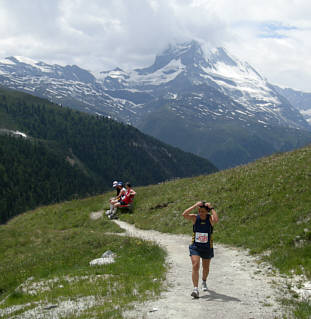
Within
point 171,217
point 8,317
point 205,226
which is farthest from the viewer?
point 171,217

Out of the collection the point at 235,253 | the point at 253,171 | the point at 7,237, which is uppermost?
the point at 253,171


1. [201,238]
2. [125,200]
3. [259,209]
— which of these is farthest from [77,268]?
[125,200]

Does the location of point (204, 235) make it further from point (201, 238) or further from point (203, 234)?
point (201, 238)

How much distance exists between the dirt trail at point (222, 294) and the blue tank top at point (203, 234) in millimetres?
1771

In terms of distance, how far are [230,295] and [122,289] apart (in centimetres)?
415

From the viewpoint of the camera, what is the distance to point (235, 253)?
18984 mm

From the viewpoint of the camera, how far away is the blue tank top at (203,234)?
1298 centimetres

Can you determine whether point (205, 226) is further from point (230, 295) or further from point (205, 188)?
point (205, 188)

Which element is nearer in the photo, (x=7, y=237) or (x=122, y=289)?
(x=122, y=289)

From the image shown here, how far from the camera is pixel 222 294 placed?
12.5m

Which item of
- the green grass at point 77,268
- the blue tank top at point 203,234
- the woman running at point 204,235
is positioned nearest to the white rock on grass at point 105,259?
the green grass at point 77,268

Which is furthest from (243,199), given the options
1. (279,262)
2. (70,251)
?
(70,251)

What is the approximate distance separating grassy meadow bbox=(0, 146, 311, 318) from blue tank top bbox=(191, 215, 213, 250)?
2443 millimetres

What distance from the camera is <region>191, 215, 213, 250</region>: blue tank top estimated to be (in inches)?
511
